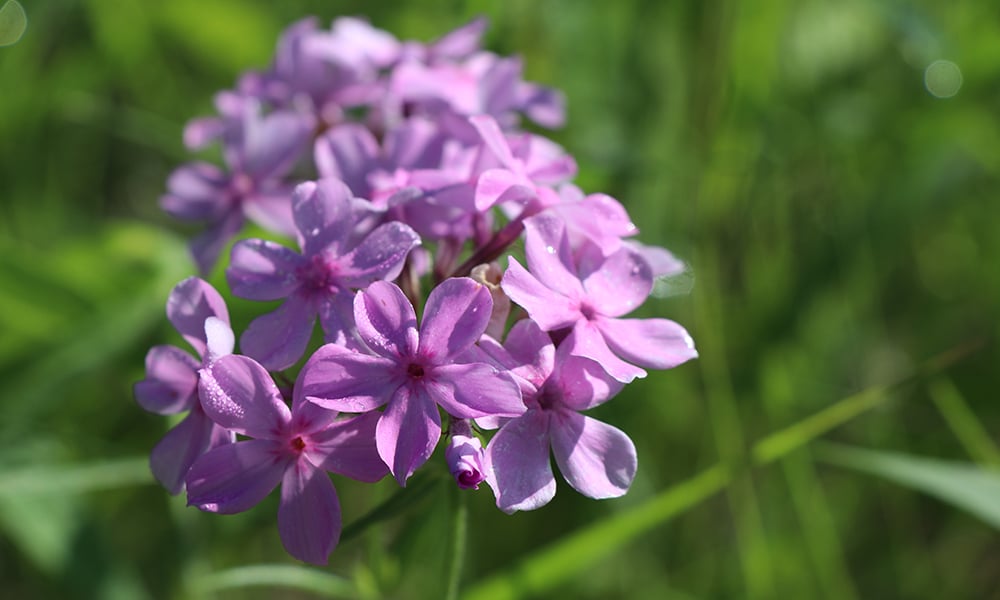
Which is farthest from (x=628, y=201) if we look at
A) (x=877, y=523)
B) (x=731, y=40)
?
(x=877, y=523)

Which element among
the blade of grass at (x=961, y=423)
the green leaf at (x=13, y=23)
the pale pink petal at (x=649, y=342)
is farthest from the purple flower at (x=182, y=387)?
the green leaf at (x=13, y=23)

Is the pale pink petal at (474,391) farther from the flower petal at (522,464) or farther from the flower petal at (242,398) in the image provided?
the flower petal at (242,398)

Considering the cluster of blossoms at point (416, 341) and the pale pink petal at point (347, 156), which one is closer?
the cluster of blossoms at point (416, 341)

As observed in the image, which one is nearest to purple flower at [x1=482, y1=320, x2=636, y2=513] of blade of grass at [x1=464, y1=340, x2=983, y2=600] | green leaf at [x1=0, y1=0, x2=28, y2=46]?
blade of grass at [x1=464, y1=340, x2=983, y2=600]

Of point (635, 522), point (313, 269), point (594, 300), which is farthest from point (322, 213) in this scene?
point (635, 522)

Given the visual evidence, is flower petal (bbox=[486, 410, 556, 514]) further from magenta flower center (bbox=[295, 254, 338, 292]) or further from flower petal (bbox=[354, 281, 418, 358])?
magenta flower center (bbox=[295, 254, 338, 292])

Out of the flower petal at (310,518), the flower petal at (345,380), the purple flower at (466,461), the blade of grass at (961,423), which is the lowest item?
the flower petal at (310,518)

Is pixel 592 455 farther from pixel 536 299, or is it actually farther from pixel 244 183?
pixel 244 183
